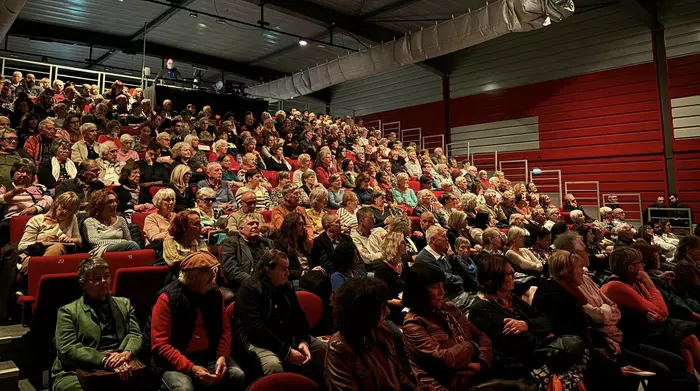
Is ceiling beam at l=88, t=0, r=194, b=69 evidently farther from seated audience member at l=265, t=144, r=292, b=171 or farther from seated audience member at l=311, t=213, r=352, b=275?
seated audience member at l=311, t=213, r=352, b=275

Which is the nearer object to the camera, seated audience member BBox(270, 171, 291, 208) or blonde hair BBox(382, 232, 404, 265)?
blonde hair BBox(382, 232, 404, 265)

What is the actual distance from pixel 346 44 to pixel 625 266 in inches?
377

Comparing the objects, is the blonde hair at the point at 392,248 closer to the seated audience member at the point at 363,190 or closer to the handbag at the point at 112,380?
the handbag at the point at 112,380

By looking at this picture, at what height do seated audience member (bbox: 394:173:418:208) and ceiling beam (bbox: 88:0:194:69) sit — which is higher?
ceiling beam (bbox: 88:0:194:69)

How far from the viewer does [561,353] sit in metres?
2.12

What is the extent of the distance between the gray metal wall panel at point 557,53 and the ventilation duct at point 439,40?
2.22m

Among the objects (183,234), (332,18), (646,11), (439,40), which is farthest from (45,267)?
Answer: (646,11)

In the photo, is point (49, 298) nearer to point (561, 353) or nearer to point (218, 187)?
point (218, 187)

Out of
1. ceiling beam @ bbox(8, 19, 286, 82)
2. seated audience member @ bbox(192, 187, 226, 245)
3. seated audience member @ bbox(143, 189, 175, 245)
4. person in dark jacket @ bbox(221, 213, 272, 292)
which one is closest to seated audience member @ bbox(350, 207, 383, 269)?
person in dark jacket @ bbox(221, 213, 272, 292)

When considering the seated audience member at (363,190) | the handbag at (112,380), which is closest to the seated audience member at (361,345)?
the handbag at (112,380)

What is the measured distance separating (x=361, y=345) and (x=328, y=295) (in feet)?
3.76

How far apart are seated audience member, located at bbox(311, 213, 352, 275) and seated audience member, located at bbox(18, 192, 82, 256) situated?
5.22 feet

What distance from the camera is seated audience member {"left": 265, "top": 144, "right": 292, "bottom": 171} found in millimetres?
6434

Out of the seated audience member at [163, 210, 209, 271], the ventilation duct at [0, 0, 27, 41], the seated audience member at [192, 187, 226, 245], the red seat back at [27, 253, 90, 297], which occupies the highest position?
the ventilation duct at [0, 0, 27, 41]
